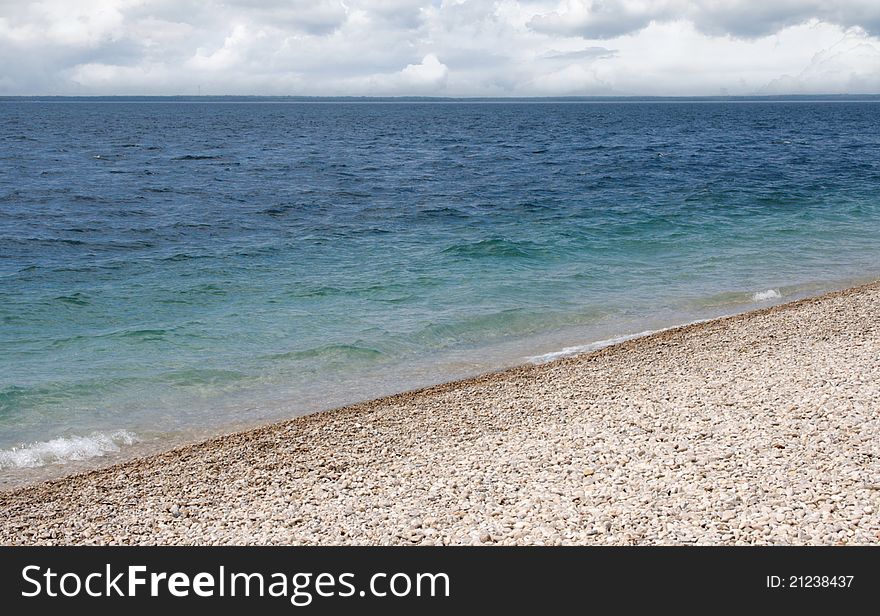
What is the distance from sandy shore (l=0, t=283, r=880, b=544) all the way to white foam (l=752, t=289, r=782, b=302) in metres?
6.24

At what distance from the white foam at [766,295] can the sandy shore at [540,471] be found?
6236 mm

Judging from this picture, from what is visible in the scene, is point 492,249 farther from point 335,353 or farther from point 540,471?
point 540,471

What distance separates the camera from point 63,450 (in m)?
11.3

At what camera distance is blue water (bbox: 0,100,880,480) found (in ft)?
45.2

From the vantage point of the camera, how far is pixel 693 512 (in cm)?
773

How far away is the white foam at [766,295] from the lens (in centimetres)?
1947

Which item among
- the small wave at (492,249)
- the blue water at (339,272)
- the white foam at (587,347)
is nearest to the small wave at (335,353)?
the blue water at (339,272)

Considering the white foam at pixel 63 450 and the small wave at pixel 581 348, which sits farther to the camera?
the small wave at pixel 581 348

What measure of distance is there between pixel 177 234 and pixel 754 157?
4393 centimetres

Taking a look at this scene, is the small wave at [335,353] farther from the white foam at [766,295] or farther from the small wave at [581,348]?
the white foam at [766,295]

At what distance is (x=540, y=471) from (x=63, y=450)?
7.06 m

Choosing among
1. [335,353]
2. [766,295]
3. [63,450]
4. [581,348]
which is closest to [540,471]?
[581,348]

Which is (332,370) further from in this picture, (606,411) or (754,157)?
(754,157)

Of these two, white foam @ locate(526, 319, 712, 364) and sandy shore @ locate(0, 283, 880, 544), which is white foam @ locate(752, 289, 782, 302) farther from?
sandy shore @ locate(0, 283, 880, 544)
